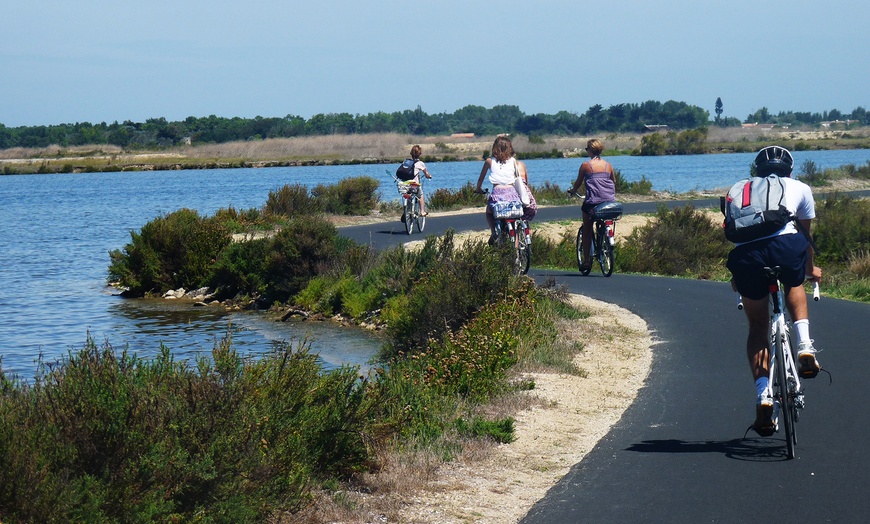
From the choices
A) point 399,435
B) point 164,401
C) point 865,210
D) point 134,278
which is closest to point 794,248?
Result: point 399,435

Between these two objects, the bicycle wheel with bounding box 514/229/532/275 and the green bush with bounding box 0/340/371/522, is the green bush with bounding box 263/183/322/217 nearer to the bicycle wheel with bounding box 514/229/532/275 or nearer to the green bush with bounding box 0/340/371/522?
the bicycle wheel with bounding box 514/229/532/275

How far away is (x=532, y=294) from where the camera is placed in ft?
44.9

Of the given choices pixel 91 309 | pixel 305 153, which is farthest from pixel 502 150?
pixel 305 153

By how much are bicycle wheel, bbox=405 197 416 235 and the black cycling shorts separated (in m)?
20.0

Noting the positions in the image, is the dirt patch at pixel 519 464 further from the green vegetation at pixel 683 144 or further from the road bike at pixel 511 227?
the green vegetation at pixel 683 144

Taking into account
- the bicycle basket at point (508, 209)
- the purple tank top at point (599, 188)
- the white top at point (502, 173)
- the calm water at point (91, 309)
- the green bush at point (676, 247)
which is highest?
the white top at point (502, 173)

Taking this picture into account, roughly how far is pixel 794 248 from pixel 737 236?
14.9 inches

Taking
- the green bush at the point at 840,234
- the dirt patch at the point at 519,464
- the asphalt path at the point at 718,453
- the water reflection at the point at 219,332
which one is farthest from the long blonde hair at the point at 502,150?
the green bush at the point at 840,234

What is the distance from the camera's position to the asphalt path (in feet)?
19.5

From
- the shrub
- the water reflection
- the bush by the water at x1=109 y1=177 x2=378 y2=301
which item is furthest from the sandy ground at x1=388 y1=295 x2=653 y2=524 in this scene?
the bush by the water at x1=109 y1=177 x2=378 y2=301

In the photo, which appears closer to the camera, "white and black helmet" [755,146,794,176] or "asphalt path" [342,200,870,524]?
"asphalt path" [342,200,870,524]

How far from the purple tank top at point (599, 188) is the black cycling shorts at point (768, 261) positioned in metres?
10.4

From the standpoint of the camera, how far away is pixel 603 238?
18422 mm

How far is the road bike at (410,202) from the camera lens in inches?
1029
